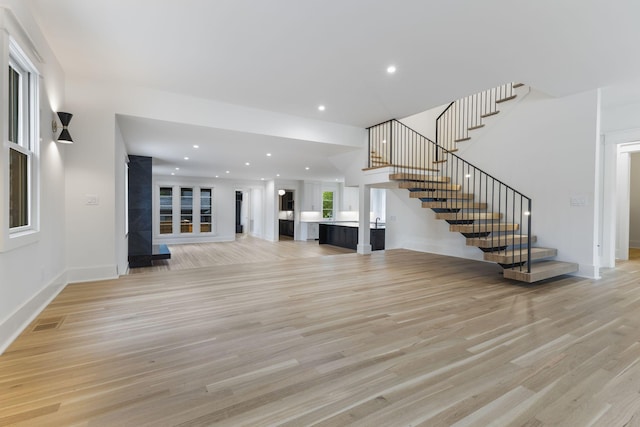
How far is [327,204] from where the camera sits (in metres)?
14.0

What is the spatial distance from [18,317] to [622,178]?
9806 millimetres

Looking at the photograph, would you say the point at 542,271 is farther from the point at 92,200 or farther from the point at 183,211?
the point at 183,211

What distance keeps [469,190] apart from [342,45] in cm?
438

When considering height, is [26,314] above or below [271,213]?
below

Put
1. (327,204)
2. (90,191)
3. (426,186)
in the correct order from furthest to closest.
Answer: (327,204) → (426,186) → (90,191)

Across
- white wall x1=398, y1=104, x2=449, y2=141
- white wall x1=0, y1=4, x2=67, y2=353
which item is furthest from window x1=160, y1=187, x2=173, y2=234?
white wall x1=398, y1=104, x2=449, y2=141

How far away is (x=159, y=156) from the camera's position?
7.95 m

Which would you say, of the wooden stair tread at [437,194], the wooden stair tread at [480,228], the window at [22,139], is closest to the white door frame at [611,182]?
the wooden stair tread at [480,228]

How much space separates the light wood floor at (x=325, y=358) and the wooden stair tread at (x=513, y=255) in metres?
0.61

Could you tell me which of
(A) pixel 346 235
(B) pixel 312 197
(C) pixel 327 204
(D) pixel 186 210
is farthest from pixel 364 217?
(D) pixel 186 210

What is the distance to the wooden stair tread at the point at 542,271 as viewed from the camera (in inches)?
163

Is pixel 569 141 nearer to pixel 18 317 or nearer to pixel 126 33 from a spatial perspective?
pixel 126 33

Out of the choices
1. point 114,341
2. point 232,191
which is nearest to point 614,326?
point 114,341

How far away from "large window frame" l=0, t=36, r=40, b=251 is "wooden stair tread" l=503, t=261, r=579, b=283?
558cm
